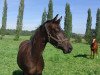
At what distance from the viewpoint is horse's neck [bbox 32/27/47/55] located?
8484 mm

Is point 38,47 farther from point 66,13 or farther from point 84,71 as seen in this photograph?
point 66,13

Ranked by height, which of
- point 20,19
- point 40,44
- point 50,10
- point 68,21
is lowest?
point 40,44

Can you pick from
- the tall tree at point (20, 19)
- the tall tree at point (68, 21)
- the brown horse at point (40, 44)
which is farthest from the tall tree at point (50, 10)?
the brown horse at point (40, 44)

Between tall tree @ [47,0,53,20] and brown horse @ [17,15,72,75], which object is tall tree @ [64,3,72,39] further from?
brown horse @ [17,15,72,75]

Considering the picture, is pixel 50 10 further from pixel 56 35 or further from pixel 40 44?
pixel 56 35

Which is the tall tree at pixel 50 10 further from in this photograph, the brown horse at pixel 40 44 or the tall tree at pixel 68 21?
the brown horse at pixel 40 44

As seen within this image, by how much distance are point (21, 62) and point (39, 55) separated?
1.07 metres

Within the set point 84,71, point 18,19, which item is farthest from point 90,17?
point 84,71

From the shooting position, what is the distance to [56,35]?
7.88m

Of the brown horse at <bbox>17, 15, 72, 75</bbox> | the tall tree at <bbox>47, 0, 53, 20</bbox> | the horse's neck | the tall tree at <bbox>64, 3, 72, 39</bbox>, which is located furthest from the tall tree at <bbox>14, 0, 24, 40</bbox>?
the horse's neck

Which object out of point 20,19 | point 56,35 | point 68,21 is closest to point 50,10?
point 68,21

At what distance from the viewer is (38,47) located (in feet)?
28.5

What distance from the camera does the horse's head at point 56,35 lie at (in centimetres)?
768

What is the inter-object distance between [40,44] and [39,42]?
0.22 feet
